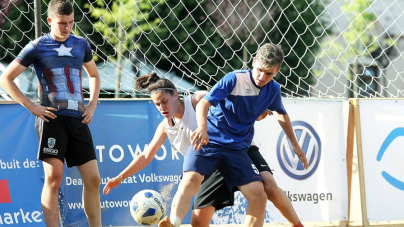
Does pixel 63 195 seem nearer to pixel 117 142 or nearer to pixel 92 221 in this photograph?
pixel 117 142

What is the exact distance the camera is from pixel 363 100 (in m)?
7.39

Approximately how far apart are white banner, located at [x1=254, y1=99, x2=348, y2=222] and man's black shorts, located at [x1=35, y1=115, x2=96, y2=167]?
231cm

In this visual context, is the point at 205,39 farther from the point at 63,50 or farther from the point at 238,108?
the point at 238,108

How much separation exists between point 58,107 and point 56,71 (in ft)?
0.95

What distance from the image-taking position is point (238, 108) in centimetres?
518

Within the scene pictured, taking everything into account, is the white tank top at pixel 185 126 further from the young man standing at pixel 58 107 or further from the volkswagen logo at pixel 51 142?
the volkswagen logo at pixel 51 142

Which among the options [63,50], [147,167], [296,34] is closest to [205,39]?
[296,34]

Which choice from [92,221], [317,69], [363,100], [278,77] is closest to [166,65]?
[278,77]

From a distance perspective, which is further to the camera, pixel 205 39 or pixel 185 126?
pixel 205 39

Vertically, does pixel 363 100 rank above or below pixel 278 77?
below

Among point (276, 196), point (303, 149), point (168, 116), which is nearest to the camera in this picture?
point (168, 116)

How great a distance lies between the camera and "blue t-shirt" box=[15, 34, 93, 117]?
5.35 m

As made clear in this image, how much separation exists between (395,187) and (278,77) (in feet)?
32.4

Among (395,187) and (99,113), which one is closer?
(99,113)
